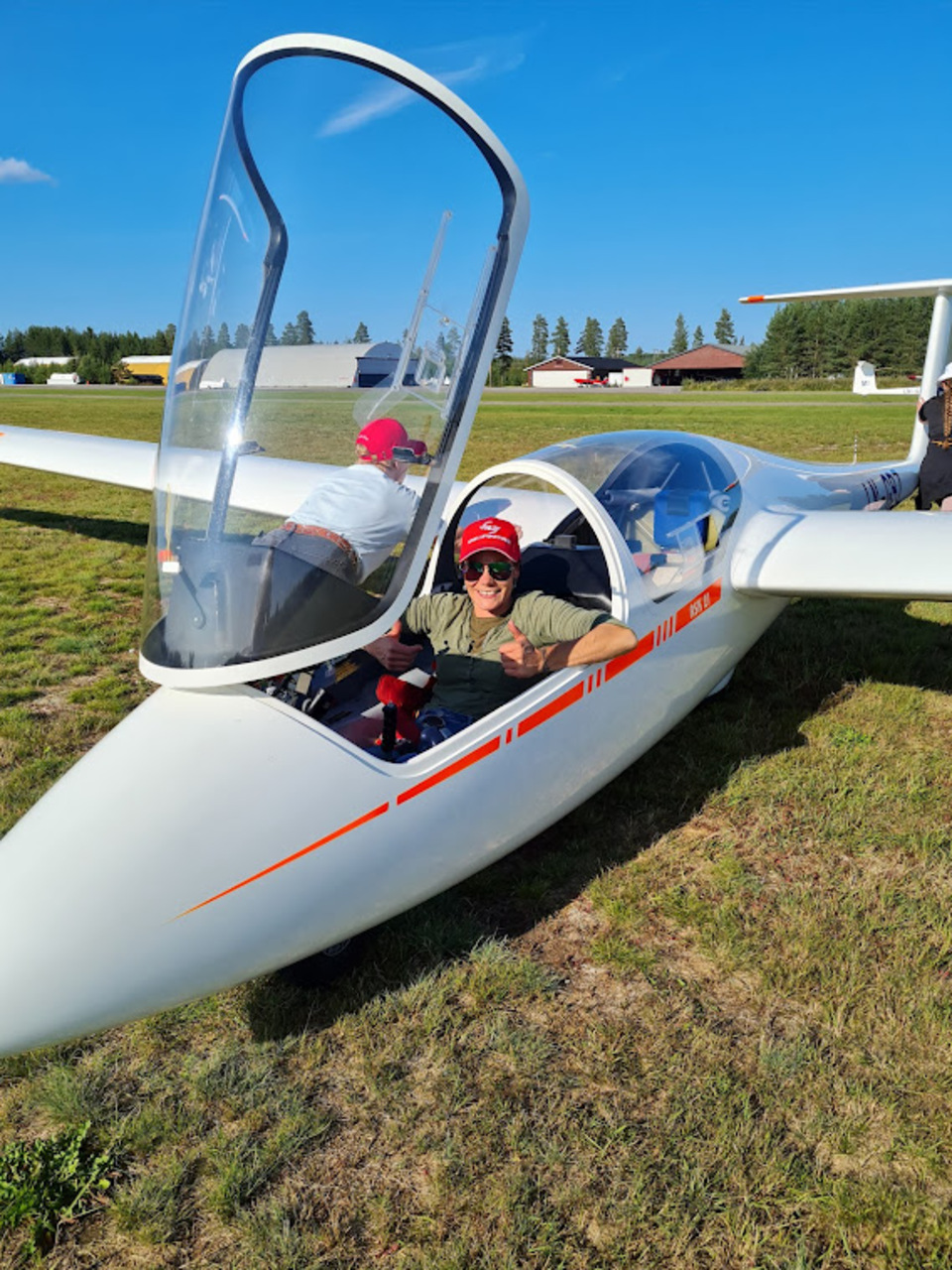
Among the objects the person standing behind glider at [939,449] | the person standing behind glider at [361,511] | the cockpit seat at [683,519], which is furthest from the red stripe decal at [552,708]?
the person standing behind glider at [939,449]

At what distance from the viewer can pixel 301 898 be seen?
2.71 metres

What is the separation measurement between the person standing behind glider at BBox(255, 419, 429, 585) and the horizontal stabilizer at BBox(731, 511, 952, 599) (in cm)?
253

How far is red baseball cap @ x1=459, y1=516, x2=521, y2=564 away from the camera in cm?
365

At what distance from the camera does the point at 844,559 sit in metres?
5.00

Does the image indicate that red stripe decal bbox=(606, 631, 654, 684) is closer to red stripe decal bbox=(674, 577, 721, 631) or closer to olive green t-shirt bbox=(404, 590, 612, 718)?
olive green t-shirt bbox=(404, 590, 612, 718)

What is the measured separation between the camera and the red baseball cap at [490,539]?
3.65 meters

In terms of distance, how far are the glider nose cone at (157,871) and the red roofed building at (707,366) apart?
109785mm

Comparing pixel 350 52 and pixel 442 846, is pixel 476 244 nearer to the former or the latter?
pixel 350 52

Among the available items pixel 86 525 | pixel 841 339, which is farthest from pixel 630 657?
pixel 841 339

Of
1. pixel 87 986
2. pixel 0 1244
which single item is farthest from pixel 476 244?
pixel 0 1244

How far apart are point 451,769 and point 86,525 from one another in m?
10.8

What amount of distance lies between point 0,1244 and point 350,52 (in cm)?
333

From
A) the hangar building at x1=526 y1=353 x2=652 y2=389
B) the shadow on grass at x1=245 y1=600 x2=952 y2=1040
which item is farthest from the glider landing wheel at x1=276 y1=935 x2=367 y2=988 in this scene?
the hangar building at x1=526 y1=353 x2=652 y2=389

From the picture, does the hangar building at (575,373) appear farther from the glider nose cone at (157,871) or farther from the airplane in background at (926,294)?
the glider nose cone at (157,871)
